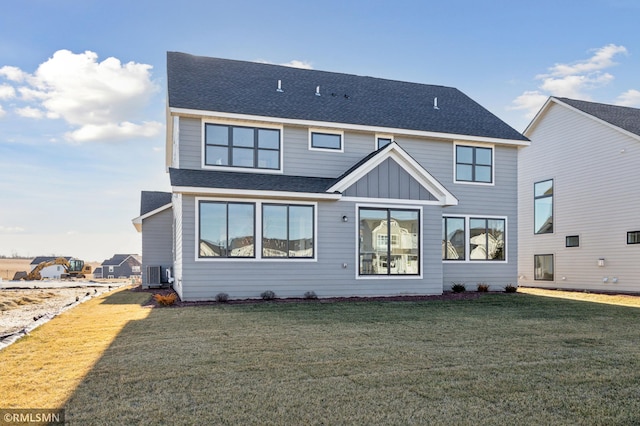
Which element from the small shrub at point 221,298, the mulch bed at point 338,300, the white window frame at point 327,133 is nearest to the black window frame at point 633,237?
the mulch bed at point 338,300

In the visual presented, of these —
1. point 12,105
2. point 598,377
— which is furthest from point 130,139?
point 598,377

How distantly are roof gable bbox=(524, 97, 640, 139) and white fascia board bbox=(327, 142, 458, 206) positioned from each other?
28.2 feet

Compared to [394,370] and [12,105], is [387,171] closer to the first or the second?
[394,370]

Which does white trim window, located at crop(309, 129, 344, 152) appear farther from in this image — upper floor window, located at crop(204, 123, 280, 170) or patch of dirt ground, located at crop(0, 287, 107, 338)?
patch of dirt ground, located at crop(0, 287, 107, 338)

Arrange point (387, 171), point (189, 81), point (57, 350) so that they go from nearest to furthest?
point (57, 350), point (387, 171), point (189, 81)

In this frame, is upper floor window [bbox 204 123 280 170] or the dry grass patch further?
upper floor window [bbox 204 123 280 170]

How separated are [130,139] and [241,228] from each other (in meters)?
7.77

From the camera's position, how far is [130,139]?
1845cm

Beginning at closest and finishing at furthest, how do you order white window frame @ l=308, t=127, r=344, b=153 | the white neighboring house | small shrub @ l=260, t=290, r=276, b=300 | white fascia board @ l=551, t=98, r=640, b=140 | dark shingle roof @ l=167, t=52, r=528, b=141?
small shrub @ l=260, t=290, r=276, b=300, dark shingle roof @ l=167, t=52, r=528, b=141, white window frame @ l=308, t=127, r=344, b=153, white fascia board @ l=551, t=98, r=640, b=140, the white neighboring house

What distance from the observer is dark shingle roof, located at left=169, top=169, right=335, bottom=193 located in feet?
42.8

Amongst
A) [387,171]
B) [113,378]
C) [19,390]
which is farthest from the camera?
[387,171]

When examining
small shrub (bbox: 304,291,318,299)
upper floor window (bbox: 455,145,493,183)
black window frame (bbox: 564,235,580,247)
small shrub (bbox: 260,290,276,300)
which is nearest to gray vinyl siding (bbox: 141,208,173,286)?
small shrub (bbox: 260,290,276,300)

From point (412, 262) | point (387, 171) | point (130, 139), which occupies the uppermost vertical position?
point (130, 139)

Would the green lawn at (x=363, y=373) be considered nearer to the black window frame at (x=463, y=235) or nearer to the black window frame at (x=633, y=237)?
the black window frame at (x=463, y=235)
